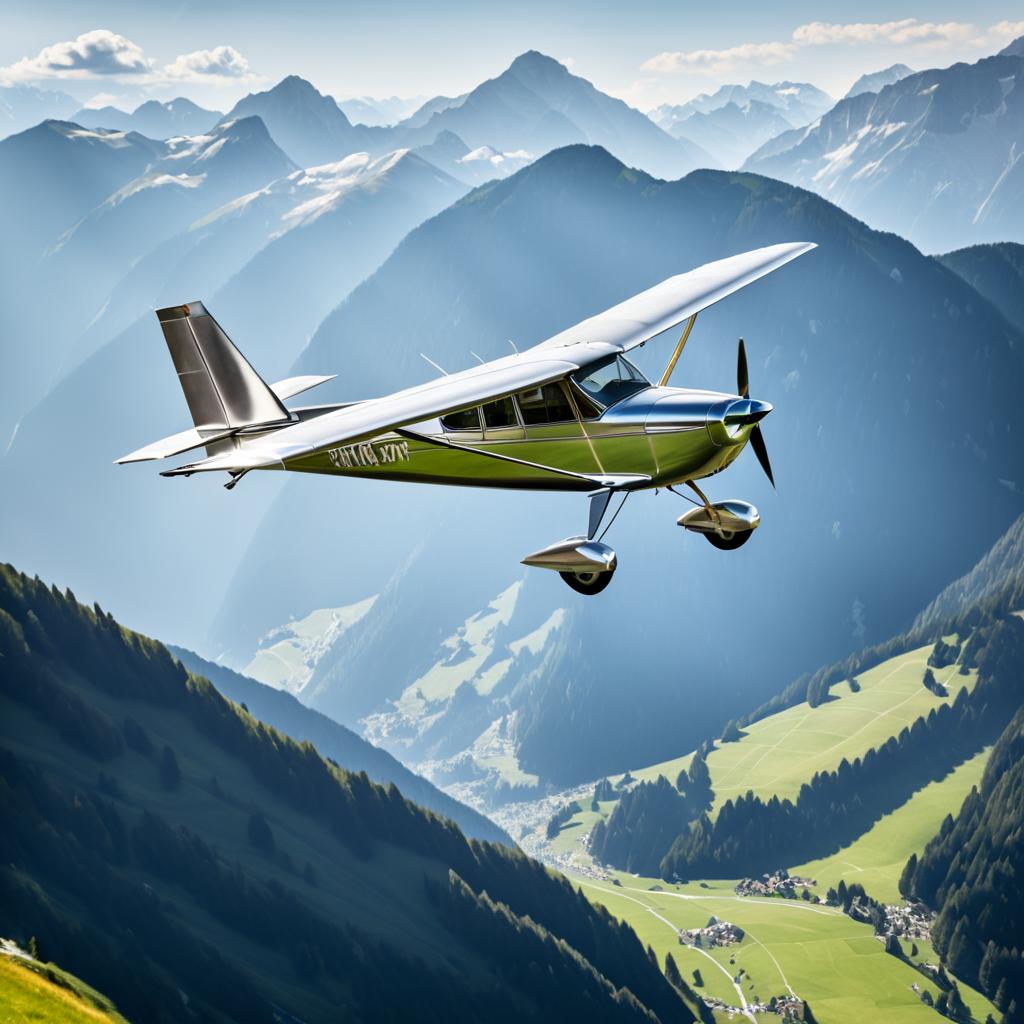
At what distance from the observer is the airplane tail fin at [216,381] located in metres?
29.0

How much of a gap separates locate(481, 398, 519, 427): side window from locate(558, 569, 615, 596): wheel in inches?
148

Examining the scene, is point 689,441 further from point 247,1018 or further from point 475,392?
point 247,1018

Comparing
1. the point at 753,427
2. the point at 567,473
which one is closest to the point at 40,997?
the point at 567,473

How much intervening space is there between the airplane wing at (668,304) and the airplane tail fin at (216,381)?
737 cm

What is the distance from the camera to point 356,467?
93.8 feet

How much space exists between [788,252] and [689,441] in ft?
40.9

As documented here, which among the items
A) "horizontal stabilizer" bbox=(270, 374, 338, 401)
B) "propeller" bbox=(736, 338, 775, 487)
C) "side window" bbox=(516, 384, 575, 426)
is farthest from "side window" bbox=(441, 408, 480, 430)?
"propeller" bbox=(736, 338, 775, 487)

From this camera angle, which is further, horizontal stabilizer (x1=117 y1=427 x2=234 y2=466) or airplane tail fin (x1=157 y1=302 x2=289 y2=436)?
airplane tail fin (x1=157 y1=302 x2=289 y2=436)

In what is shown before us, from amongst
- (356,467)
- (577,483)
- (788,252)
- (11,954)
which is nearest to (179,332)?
(356,467)

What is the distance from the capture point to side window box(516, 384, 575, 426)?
25625 millimetres

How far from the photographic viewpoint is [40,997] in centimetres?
11162

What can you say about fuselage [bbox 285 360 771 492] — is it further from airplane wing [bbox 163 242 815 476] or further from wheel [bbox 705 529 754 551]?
wheel [bbox 705 529 754 551]

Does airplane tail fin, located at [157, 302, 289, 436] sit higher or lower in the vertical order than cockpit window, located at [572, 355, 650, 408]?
higher

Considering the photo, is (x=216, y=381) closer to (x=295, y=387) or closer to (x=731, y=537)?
(x=295, y=387)
